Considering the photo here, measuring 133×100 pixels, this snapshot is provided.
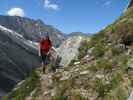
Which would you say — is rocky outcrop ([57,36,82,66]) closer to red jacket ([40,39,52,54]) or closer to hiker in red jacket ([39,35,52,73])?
hiker in red jacket ([39,35,52,73])

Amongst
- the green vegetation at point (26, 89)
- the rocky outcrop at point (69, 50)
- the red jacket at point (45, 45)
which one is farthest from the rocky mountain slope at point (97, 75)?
the red jacket at point (45, 45)

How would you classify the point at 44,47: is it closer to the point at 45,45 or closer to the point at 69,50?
the point at 45,45

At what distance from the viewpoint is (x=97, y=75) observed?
14.2 meters

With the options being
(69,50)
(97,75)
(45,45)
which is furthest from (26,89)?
(69,50)

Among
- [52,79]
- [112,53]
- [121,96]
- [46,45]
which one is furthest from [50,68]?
[121,96]

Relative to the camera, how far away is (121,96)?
11961 millimetres

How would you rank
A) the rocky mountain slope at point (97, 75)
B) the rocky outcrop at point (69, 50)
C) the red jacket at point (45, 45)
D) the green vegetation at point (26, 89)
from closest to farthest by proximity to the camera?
the rocky mountain slope at point (97, 75) → the green vegetation at point (26, 89) → the rocky outcrop at point (69, 50) → the red jacket at point (45, 45)

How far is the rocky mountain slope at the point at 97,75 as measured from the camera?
42.4ft

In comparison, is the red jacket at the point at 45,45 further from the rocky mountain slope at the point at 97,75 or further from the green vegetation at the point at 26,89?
the green vegetation at the point at 26,89

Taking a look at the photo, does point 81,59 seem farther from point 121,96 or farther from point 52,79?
point 121,96

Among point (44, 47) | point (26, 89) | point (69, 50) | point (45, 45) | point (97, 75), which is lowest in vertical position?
point (26, 89)

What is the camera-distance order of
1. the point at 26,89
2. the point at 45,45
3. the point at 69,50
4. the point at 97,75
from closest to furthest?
the point at 97,75 < the point at 26,89 < the point at 45,45 < the point at 69,50

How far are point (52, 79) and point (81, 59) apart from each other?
7.41 ft

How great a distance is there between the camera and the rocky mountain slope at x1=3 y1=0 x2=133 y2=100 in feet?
42.4
